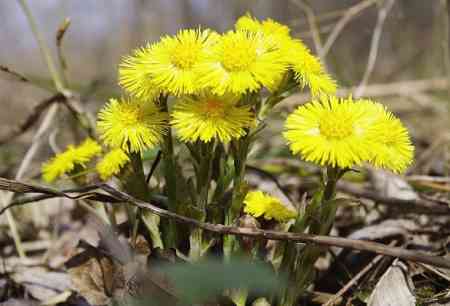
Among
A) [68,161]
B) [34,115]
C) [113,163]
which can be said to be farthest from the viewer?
[34,115]

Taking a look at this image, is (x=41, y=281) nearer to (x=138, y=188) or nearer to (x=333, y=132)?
(x=138, y=188)

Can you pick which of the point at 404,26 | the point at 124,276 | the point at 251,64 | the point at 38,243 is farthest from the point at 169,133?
the point at 404,26

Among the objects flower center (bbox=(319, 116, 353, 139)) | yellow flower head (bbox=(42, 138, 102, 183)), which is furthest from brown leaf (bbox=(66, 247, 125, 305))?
flower center (bbox=(319, 116, 353, 139))

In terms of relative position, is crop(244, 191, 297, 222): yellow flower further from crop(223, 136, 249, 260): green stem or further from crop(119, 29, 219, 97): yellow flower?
crop(119, 29, 219, 97): yellow flower

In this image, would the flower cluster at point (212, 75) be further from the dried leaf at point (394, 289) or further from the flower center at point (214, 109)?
the dried leaf at point (394, 289)

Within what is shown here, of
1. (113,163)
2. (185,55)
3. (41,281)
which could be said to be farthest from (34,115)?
(185,55)
